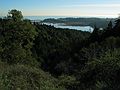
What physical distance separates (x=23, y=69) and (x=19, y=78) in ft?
4.04

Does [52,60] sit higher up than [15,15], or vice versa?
[15,15]

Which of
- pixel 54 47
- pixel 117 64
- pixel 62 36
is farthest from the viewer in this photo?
pixel 62 36

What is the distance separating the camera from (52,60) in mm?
70000

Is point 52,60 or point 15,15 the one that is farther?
point 52,60

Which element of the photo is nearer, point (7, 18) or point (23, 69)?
point (23, 69)

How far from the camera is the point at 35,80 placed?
991 cm

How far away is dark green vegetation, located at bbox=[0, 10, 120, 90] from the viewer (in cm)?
870

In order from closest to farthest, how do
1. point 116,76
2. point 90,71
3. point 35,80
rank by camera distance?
point 116,76
point 35,80
point 90,71

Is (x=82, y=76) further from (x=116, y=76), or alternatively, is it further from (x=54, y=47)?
(x=54, y=47)

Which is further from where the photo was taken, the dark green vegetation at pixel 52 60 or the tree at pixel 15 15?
the tree at pixel 15 15

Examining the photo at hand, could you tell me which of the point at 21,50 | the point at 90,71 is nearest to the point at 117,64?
the point at 90,71

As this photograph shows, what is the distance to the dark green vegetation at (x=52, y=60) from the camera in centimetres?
870

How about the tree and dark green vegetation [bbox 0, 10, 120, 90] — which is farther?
the tree

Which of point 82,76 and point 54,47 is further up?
point 82,76
